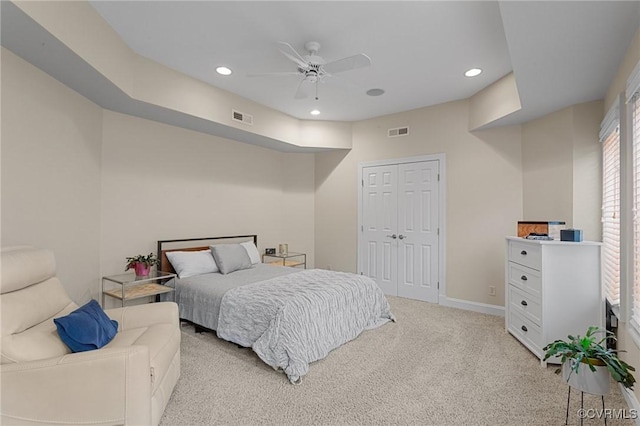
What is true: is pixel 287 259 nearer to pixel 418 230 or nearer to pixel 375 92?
pixel 418 230

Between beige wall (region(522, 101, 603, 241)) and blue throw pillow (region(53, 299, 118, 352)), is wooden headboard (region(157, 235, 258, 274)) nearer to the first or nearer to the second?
blue throw pillow (region(53, 299, 118, 352))

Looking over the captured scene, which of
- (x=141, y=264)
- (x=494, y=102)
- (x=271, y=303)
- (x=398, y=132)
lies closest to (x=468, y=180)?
Result: (x=494, y=102)

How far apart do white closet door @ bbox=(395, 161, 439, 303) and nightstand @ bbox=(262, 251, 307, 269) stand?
168 cm

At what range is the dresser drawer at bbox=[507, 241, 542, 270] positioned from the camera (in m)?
2.89

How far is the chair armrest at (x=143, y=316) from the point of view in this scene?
2.40 meters

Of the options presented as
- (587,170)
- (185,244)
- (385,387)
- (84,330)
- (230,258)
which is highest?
(587,170)

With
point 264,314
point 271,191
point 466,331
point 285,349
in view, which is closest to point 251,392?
point 285,349

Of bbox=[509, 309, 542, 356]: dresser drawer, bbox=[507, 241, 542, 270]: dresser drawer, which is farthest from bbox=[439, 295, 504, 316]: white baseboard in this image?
bbox=[507, 241, 542, 270]: dresser drawer

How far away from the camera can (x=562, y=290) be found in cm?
276

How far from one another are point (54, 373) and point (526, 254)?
3653 millimetres

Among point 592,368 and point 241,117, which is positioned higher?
point 241,117

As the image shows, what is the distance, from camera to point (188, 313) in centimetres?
350

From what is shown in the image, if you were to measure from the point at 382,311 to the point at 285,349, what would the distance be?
1664 mm

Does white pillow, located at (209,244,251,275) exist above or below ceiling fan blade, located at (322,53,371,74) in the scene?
below
